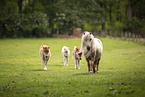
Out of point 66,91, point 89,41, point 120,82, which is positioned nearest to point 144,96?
point 120,82

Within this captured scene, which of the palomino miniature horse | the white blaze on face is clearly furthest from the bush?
the white blaze on face

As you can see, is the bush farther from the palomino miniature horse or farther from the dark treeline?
the palomino miniature horse

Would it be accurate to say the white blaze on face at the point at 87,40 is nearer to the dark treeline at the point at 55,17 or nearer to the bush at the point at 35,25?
the dark treeline at the point at 55,17

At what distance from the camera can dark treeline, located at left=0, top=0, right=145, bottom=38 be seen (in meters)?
64.5

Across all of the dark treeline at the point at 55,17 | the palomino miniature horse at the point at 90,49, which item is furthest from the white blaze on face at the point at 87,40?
the dark treeline at the point at 55,17

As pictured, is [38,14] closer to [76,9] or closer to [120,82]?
[76,9]

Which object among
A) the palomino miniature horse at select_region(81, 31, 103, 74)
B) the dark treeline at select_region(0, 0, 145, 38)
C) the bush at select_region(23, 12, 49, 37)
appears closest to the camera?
the palomino miniature horse at select_region(81, 31, 103, 74)

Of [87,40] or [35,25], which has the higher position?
[35,25]

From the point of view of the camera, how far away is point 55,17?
72.2 meters

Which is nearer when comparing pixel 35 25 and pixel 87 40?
pixel 87 40

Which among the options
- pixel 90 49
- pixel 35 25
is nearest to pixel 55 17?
pixel 35 25

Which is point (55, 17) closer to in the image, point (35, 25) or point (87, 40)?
point (35, 25)

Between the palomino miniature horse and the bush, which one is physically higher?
the bush

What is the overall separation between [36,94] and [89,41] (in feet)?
16.5
